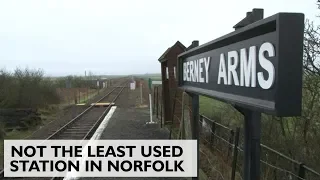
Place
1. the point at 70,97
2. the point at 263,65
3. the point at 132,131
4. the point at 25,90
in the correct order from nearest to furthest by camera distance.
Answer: the point at 263,65
the point at 132,131
the point at 25,90
the point at 70,97

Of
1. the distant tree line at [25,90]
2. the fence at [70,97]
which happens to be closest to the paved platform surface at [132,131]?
the distant tree line at [25,90]

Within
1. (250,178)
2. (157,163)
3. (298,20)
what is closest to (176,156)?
(157,163)

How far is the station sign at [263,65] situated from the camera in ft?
5.32

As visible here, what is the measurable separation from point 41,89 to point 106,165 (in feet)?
69.6

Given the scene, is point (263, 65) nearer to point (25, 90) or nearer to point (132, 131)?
point (132, 131)

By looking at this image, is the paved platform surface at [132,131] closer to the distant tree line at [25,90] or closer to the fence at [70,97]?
the distant tree line at [25,90]

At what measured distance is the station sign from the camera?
1623 millimetres

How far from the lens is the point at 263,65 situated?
1.88m

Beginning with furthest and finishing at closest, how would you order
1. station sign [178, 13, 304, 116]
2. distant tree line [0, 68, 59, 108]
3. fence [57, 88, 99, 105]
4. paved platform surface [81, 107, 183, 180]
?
fence [57, 88, 99, 105] < distant tree line [0, 68, 59, 108] < paved platform surface [81, 107, 183, 180] < station sign [178, 13, 304, 116]

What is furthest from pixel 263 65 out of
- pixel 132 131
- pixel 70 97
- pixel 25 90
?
pixel 70 97

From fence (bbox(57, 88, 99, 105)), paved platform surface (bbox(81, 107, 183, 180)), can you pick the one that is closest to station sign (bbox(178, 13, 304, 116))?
paved platform surface (bbox(81, 107, 183, 180))

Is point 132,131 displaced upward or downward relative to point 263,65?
downward

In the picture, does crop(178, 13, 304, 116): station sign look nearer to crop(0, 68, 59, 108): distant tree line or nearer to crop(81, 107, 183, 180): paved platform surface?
crop(81, 107, 183, 180): paved platform surface

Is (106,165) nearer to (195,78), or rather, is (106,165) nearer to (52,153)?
(52,153)
